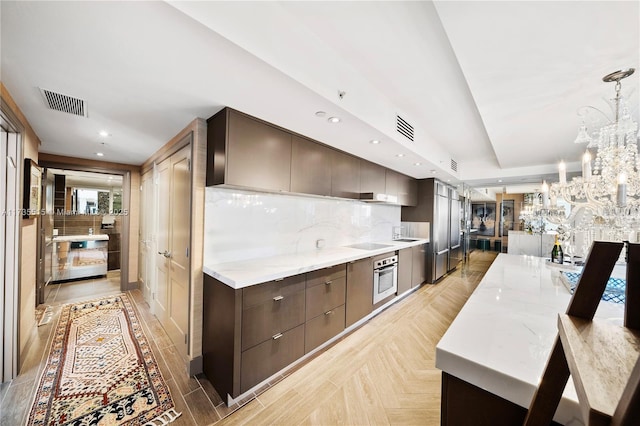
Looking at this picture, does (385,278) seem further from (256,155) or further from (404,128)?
(256,155)

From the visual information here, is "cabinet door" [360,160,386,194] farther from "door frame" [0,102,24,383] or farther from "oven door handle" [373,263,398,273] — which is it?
"door frame" [0,102,24,383]

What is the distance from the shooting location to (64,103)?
179 cm

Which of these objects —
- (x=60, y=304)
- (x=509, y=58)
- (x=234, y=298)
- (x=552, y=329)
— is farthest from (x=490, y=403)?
(x=60, y=304)

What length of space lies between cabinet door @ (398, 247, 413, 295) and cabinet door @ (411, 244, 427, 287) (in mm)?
141

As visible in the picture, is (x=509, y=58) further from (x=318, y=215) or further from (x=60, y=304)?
(x=60, y=304)

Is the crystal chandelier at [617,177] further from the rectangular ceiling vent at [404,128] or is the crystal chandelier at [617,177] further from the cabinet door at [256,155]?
the cabinet door at [256,155]

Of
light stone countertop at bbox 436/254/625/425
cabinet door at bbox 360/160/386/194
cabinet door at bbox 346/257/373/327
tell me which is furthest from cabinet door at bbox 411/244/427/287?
light stone countertop at bbox 436/254/625/425

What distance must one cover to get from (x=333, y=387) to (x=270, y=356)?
56 cm

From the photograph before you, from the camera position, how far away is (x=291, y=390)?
1.85m

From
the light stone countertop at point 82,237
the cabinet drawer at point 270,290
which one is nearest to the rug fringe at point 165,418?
the cabinet drawer at point 270,290

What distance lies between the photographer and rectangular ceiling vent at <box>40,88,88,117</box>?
168 centimetres

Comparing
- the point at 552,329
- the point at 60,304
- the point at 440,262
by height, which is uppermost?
the point at 552,329

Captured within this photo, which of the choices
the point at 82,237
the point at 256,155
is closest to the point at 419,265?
the point at 256,155

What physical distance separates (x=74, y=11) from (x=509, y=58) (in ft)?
7.61
